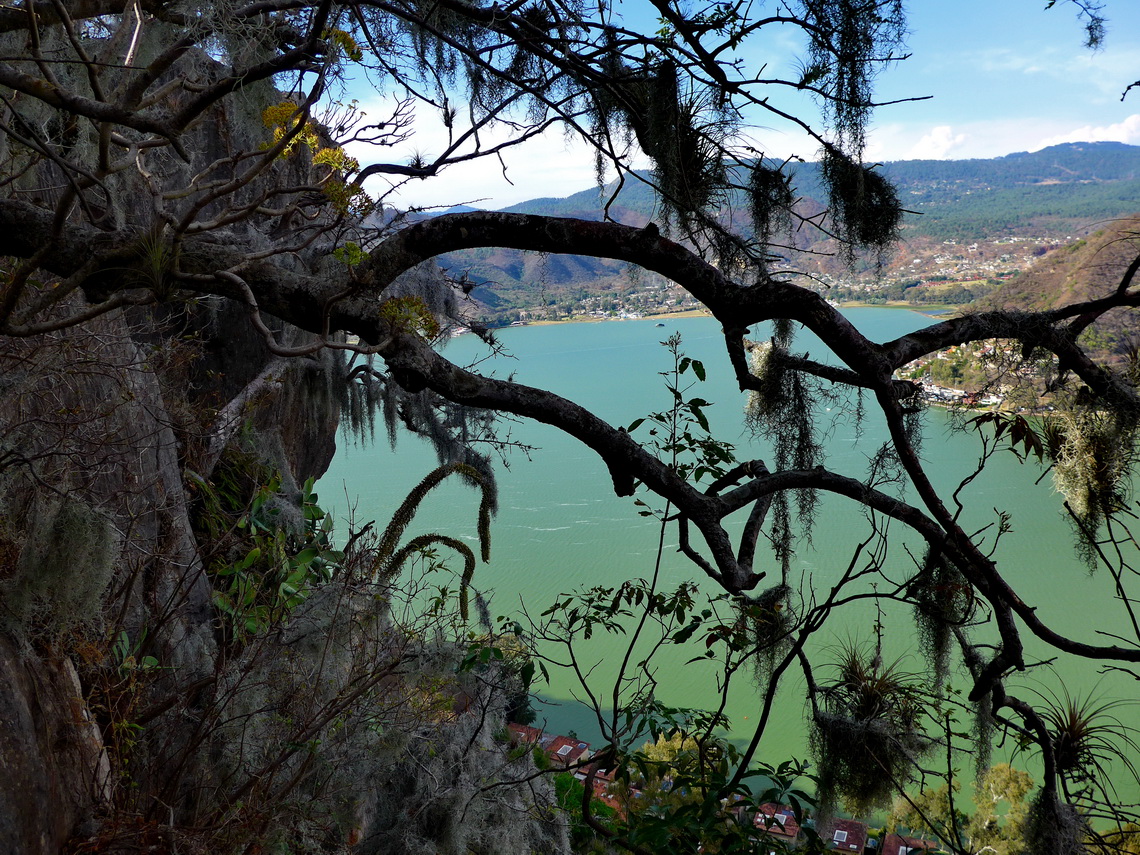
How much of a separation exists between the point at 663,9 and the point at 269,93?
A: 5.49 feet

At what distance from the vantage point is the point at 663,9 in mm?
1994

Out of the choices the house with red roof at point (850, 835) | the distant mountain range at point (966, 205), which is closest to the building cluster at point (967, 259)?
the distant mountain range at point (966, 205)

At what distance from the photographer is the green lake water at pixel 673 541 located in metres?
9.61

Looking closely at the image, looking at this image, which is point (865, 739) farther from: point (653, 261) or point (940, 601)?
point (653, 261)

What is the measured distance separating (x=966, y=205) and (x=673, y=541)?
93.4 ft

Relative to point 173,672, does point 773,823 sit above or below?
below

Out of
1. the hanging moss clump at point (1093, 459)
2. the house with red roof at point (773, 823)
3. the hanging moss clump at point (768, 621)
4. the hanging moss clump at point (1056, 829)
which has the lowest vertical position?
the house with red roof at point (773, 823)

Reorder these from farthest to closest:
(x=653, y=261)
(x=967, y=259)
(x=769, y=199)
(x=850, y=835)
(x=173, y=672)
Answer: (x=967, y=259) → (x=850, y=835) → (x=173, y=672) → (x=769, y=199) → (x=653, y=261)

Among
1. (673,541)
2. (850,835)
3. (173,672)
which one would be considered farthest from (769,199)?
(673,541)

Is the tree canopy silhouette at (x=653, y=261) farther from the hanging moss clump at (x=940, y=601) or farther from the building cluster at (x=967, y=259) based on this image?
the building cluster at (x=967, y=259)

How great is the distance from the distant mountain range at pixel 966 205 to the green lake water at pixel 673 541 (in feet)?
10.8

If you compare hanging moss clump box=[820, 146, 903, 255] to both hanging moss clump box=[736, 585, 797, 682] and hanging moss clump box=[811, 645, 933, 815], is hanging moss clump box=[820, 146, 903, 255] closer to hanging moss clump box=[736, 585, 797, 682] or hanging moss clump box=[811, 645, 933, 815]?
hanging moss clump box=[736, 585, 797, 682]

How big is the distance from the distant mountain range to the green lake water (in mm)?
3298

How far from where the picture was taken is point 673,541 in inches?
473
